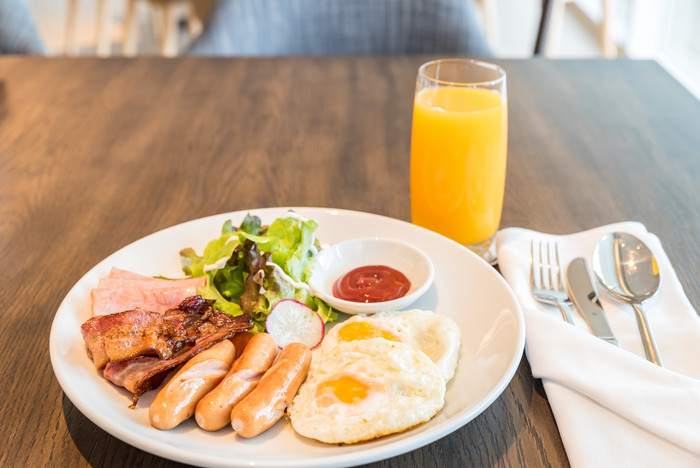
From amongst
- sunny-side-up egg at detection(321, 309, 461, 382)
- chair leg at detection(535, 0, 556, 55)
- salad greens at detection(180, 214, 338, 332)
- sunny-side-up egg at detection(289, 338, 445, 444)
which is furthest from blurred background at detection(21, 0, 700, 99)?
sunny-side-up egg at detection(289, 338, 445, 444)

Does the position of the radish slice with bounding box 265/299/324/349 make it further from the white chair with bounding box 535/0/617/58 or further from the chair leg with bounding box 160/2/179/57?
the chair leg with bounding box 160/2/179/57

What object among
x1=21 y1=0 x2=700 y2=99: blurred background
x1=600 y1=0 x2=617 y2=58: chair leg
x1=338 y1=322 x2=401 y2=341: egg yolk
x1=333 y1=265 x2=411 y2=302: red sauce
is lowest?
x1=21 y1=0 x2=700 y2=99: blurred background

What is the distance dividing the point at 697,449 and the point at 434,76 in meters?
0.94

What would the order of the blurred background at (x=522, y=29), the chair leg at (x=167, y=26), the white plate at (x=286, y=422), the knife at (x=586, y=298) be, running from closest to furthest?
1. the white plate at (x=286, y=422)
2. the knife at (x=586, y=298)
3. the blurred background at (x=522, y=29)
4. the chair leg at (x=167, y=26)

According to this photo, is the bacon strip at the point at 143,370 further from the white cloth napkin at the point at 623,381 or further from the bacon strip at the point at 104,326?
the white cloth napkin at the point at 623,381

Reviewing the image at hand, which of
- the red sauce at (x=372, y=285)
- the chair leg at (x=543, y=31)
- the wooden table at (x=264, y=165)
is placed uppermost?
the red sauce at (x=372, y=285)

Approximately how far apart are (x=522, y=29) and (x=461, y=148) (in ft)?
24.0

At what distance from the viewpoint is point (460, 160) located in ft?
4.66

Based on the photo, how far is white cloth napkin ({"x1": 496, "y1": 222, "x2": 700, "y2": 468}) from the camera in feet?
2.87

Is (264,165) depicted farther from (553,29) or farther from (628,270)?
(553,29)

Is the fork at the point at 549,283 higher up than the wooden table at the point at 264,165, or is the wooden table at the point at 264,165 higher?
the fork at the point at 549,283

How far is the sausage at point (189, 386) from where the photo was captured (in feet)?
2.91

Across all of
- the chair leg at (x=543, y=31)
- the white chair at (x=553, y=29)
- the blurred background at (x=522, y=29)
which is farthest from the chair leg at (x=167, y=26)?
the chair leg at (x=543, y=31)

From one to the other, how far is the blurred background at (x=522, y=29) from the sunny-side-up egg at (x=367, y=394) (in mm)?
3114
